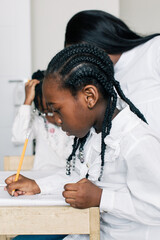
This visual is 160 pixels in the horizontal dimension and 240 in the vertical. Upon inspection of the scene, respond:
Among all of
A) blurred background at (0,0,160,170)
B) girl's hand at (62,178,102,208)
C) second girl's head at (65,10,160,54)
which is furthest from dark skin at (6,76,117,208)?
blurred background at (0,0,160,170)

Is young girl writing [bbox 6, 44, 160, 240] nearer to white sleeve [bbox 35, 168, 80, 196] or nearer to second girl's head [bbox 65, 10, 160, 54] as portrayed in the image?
white sleeve [bbox 35, 168, 80, 196]

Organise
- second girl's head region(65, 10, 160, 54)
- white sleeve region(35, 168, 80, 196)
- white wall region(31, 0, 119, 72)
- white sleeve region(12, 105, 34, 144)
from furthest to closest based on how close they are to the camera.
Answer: white wall region(31, 0, 119, 72) → white sleeve region(12, 105, 34, 144) → second girl's head region(65, 10, 160, 54) → white sleeve region(35, 168, 80, 196)

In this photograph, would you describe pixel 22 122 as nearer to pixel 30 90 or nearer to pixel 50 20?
pixel 30 90

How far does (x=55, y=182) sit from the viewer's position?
38.4 inches

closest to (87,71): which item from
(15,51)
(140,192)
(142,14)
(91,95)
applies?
(91,95)

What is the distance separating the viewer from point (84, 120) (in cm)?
85

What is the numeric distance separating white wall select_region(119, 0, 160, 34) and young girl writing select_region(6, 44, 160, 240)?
1.93 meters

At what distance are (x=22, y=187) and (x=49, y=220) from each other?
0.76 feet

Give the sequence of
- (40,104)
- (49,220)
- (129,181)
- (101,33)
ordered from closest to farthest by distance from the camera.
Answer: (49,220), (129,181), (101,33), (40,104)

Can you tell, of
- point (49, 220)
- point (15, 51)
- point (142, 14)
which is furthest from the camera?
point (142, 14)

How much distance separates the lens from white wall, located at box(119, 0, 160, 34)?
2.60 m

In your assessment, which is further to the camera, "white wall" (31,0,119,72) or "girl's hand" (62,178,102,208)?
"white wall" (31,0,119,72)

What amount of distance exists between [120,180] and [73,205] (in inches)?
7.1

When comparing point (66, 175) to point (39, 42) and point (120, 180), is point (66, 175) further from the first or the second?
point (39, 42)
